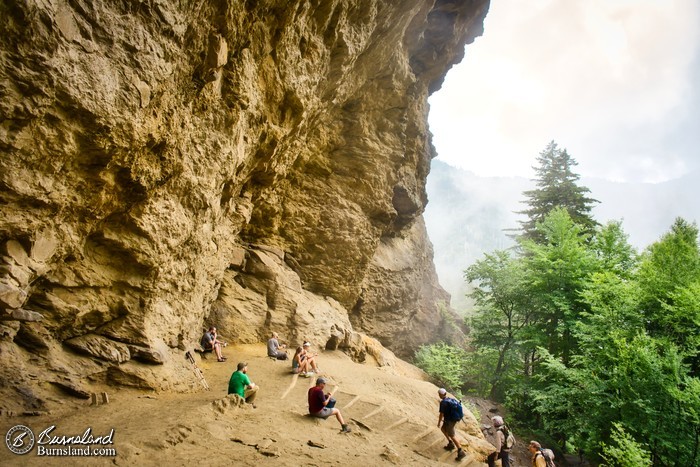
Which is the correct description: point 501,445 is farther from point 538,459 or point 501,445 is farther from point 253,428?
point 253,428

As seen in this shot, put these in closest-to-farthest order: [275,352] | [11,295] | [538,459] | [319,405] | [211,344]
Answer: [11,295], [538,459], [319,405], [211,344], [275,352]

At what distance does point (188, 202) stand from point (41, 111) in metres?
4.14

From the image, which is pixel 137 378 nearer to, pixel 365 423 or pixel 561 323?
pixel 365 423

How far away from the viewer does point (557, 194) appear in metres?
24.7

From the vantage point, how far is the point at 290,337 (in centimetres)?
1490

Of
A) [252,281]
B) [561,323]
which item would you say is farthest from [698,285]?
[252,281]

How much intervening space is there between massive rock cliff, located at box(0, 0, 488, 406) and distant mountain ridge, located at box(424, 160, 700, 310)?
66.4 metres

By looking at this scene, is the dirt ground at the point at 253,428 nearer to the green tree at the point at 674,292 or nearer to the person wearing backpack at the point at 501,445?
the person wearing backpack at the point at 501,445

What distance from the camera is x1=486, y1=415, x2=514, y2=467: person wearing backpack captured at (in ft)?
26.5

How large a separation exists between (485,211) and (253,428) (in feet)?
476

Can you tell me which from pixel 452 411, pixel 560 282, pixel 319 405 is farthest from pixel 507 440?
pixel 560 282

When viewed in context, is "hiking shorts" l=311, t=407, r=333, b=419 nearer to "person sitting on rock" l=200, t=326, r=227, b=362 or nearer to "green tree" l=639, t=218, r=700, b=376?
"person sitting on rock" l=200, t=326, r=227, b=362

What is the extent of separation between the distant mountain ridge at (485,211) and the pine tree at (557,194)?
54.7 meters

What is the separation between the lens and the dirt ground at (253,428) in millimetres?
5289
